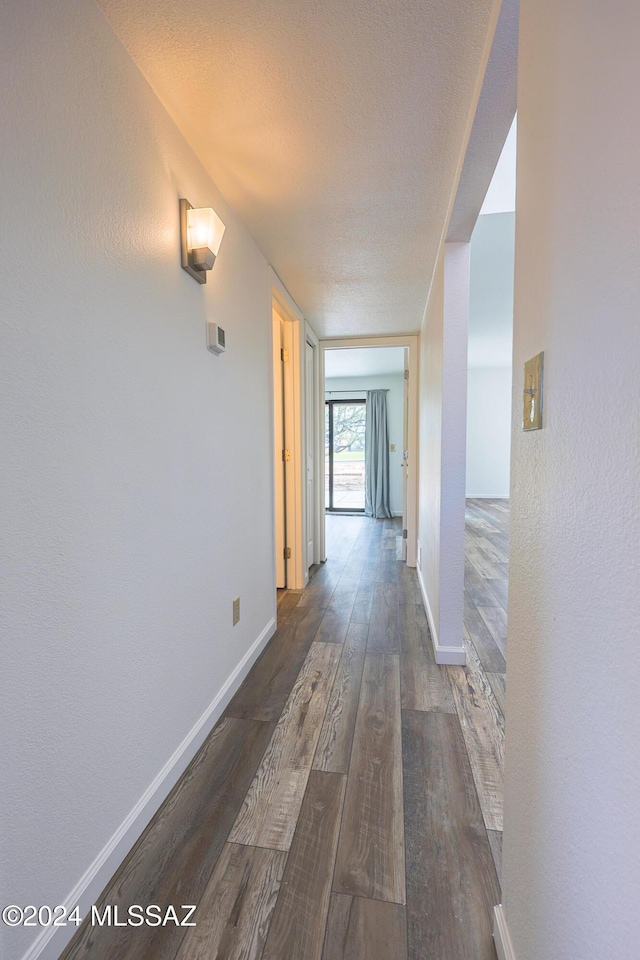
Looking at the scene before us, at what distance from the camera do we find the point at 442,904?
1071mm

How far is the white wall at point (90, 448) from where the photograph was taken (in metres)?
0.86

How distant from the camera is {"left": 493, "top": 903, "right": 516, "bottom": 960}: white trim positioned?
902 mm

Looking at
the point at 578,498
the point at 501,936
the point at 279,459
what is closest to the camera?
the point at 578,498

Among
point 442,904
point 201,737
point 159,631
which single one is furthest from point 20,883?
point 442,904

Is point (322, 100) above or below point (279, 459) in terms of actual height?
above

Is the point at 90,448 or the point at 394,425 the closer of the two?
the point at 90,448

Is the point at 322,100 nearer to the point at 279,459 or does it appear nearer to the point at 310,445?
the point at 279,459

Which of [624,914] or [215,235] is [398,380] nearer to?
[215,235]

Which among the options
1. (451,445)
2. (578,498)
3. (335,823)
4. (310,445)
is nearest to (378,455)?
(310,445)

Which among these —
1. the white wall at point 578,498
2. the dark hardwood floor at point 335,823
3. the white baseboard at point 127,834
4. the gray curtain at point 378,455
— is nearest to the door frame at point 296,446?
the dark hardwood floor at point 335,823

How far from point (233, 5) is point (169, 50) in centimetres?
24

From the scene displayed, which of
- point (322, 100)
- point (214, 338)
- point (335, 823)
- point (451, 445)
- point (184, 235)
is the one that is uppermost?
point (322, 100)

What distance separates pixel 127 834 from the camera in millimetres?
1192

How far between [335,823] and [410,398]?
352 cm
